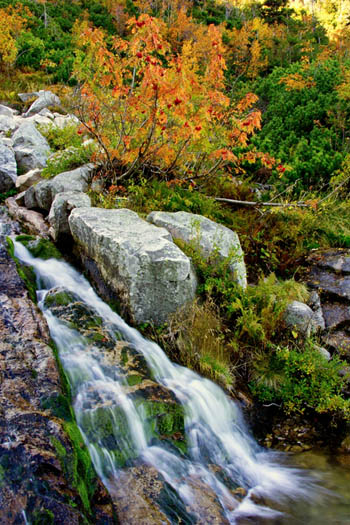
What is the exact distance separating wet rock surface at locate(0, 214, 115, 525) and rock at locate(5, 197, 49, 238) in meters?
2.73

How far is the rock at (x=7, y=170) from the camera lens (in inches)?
303

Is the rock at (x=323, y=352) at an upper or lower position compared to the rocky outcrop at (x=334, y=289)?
lower

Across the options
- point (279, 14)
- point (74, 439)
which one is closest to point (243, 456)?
point (74, 439)

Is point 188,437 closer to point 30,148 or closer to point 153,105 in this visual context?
point 153,105

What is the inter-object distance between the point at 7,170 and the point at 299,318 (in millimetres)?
6472

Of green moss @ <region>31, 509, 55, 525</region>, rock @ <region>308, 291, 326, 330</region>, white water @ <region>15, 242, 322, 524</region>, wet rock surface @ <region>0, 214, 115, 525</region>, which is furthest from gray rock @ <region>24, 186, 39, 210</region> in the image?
green moss @ <region>31, 509, 55, 525</region>

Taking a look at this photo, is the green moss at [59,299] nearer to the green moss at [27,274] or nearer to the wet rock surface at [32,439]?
the green moss at [27,274]

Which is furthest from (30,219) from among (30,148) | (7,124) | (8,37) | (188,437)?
(8,37)

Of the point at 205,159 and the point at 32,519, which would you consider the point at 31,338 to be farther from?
the point at 205,159

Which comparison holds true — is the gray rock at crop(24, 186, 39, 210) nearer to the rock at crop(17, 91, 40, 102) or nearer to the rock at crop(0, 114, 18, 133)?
the rock at crop(0, 114, 18, 133)

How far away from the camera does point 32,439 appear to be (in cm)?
242

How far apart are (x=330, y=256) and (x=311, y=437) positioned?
3.51m

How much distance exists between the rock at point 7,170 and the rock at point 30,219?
0.81 m

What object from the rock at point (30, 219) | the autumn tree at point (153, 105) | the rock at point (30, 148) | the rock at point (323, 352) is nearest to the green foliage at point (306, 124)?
the autumn tree at point (153, 105)
